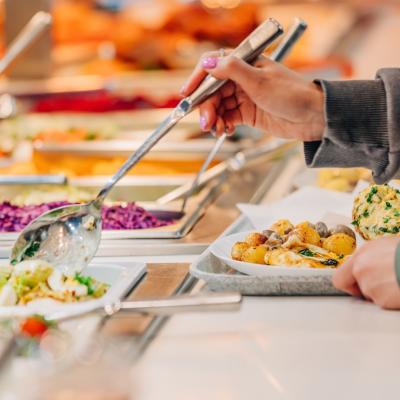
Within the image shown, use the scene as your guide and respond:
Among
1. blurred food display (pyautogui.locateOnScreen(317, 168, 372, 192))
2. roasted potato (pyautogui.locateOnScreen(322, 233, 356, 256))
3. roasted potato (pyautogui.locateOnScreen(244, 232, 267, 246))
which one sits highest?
roasted potato (pyautogui.locateOnScreen(244, 232, 267, 246))

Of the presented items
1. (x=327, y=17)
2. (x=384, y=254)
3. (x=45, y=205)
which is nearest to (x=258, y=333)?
(x=384, y=254)

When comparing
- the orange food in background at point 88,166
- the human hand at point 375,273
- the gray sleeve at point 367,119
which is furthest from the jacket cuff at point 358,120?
the orange food in background at point 88,166

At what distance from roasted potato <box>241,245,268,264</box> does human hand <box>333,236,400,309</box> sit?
6.5 inches

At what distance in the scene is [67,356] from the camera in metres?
1.18

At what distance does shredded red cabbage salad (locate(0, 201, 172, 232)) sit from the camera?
2.18m

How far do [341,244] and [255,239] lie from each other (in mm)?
154

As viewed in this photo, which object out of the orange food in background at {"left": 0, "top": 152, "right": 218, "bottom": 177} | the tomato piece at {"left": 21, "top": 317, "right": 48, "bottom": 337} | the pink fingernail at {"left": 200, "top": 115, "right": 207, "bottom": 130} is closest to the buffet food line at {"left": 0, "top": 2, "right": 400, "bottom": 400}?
the tomato piece at {"left": 21, "top": 317, "right": 48, "bottom": 337}

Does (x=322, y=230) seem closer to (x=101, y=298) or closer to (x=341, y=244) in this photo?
(x=341, y=244)

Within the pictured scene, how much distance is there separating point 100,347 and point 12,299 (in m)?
0.29

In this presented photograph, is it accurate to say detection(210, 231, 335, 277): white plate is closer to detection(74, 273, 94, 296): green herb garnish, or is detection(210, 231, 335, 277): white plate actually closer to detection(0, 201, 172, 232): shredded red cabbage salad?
detection(74, 273, 94, 296): green herb garnish

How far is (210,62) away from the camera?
1.84 metres

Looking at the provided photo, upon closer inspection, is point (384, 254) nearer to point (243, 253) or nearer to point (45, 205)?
point (243, 253)

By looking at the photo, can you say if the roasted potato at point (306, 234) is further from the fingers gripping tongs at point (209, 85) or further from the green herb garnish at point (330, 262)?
the fingers gripping tongs at point (209, 85)

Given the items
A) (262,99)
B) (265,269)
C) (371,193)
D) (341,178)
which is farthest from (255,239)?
(341,178)
